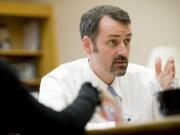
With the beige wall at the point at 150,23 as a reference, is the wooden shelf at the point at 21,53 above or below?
below

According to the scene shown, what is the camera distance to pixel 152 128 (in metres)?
0.87

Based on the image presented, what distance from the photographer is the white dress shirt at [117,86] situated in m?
1.76

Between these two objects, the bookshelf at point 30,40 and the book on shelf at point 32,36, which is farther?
the book on shelf at point 32,36

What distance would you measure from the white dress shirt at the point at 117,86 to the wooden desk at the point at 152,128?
794 mm

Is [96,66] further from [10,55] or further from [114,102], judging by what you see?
[10,55]

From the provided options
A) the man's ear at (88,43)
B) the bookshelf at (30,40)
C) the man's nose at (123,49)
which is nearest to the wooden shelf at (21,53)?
the bookshelf at (30,40)

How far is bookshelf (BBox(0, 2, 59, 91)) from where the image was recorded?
421 cm

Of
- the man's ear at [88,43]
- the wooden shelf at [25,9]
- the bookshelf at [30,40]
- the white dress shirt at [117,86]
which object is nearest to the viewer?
the white dress shirt at [117,86]

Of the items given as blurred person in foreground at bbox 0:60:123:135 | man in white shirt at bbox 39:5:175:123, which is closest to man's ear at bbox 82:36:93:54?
man in white shirt at bbox 39:5:175:123

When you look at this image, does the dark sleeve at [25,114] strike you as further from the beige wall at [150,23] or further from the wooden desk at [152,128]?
the beige wall at [150,23]

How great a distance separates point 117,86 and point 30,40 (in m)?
2.59

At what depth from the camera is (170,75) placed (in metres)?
1.83

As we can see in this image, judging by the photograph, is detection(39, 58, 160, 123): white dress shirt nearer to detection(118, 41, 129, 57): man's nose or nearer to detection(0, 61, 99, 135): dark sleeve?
detection(118, 41, 129, 57): man's nose

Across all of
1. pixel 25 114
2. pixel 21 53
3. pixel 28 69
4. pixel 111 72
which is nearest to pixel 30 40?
pixel 21 53
